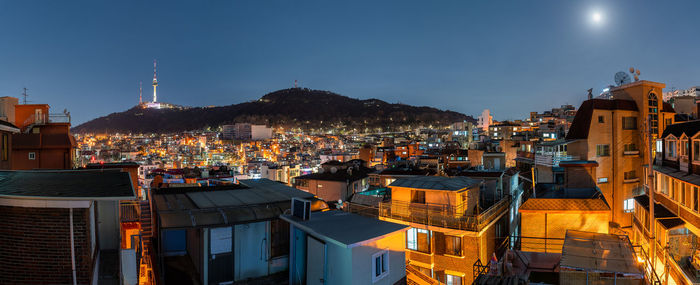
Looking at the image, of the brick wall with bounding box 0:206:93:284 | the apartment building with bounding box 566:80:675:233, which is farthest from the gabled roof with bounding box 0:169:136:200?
the apartment building with bounding box 566:80:675:233

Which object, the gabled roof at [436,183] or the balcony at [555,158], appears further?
the balcony at [555,158]

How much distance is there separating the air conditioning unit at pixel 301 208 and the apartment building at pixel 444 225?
242 inches

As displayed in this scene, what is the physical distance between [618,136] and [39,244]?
23795 mm

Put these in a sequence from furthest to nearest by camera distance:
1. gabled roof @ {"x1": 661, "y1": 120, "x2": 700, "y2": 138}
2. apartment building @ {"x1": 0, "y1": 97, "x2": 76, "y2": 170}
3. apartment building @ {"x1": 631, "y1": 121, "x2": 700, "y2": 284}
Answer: apartment building @ {"x1": 0, "y1": 97, "x2": 76, "y2": 170} < gabled roof @ {"x1": 661, "y1": 120, "x2": 700, "y2": 138} < apartment building @ {"x1": 631, "y1": 121, "x2": 700, "y2": 284}

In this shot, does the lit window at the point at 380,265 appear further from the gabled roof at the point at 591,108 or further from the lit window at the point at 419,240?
the gabled roof at the point at 591,108

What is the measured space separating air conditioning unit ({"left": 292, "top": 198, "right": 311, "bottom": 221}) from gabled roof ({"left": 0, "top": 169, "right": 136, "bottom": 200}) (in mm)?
3113

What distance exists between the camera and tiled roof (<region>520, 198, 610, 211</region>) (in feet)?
41.6

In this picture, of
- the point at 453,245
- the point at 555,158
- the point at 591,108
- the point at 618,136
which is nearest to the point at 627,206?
the point at 618,136

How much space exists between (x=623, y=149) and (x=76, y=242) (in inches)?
930

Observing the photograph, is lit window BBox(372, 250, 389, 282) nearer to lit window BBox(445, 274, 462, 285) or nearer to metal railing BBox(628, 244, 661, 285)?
metal railing BBox(628, 244, 661, 285)

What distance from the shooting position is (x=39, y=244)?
4973 mm

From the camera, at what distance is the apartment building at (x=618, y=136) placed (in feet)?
61.8

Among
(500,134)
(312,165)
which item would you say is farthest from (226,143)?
(500,134)

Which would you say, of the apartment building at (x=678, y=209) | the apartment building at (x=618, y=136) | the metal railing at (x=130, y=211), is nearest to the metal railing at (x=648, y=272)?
the apartment building at (x=678, y=209)
